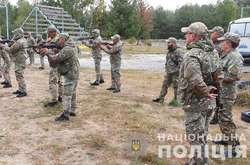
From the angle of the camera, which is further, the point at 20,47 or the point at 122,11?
the point at 122,11

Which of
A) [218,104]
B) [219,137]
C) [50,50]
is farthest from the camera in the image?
[50,50]

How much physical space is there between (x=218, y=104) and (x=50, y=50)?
14.1 ft

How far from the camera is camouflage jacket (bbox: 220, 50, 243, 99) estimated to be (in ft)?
23.2

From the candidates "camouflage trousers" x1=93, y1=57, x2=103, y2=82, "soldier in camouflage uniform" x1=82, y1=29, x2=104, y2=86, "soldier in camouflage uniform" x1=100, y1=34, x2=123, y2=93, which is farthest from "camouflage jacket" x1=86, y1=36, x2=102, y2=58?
"soldier in camouflage uniform" x1=100, y1=34, x2=123, y2=93

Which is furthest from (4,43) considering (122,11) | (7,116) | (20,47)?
(122,11)

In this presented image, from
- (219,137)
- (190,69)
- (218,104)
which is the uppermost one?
(190,69)

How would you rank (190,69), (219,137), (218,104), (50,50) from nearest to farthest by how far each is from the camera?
(190,69), (218,104), (219,137), (50,50)

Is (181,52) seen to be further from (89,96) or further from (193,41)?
(193,41)

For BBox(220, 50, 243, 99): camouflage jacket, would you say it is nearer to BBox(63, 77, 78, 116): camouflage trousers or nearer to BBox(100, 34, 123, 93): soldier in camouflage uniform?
BBox(63, 77, 78, 116): camouflage trousers

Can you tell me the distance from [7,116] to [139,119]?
2.98m

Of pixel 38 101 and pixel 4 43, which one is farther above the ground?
pixel 4 43

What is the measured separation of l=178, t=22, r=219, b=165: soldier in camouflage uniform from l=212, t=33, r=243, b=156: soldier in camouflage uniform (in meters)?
1.15

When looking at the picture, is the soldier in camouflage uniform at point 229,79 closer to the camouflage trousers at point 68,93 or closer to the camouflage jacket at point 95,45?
the camouflage trousers at point 68,93

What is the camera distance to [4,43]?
12.1 m
